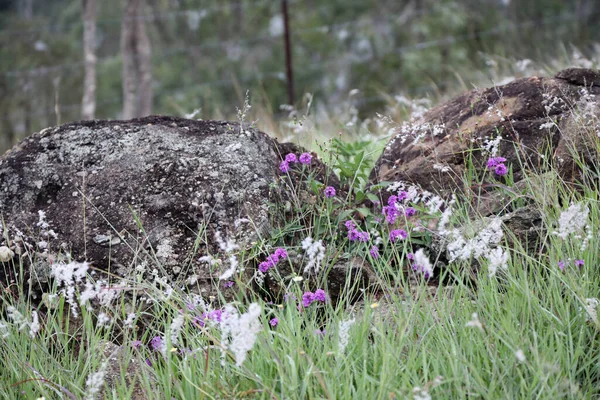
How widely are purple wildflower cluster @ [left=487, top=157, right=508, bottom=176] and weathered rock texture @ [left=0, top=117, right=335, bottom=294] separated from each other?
795mm

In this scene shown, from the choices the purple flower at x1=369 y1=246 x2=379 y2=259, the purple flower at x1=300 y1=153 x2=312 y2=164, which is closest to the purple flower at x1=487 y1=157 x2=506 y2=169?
the purple flower at x1=369 y1=246 x2=379 y2=259

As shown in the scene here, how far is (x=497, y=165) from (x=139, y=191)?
1630 mm

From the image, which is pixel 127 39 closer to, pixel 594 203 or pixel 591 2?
pixel 594 203

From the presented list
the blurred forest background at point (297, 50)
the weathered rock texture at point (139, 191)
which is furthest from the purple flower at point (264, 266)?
the blurred forest background at point (297, 50)

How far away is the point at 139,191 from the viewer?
285cm

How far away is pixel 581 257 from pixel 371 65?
63.5 feet

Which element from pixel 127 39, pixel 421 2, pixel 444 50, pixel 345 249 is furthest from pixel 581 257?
pixel 421 2

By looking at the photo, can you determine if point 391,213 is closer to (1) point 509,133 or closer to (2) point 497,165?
(2) point 497,165

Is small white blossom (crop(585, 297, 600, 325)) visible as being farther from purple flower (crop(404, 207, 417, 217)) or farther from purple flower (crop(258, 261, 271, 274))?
purple flower (crop(258, 261, 271, 274))

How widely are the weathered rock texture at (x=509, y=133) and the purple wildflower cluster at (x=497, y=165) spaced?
3.1 inches

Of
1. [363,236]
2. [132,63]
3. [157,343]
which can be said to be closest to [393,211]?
[363,236]

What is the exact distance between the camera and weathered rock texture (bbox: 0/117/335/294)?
267cm

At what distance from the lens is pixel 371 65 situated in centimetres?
2092

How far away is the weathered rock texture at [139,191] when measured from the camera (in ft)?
8.77
